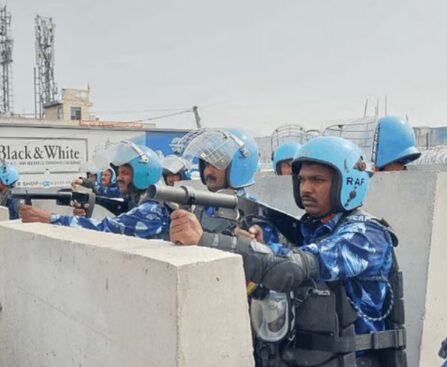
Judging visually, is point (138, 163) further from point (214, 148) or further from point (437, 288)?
point (437, 288)

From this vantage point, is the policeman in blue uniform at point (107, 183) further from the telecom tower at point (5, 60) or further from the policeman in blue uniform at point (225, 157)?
the telecom tower at point (5, 60)

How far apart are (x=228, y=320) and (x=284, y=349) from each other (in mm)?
730

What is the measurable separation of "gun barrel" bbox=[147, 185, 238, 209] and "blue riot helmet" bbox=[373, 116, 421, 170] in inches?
123

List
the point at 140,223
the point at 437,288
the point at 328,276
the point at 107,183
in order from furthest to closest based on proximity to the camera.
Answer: the point at 107,183 → the point at 140,223 → the point at 437,288 → the point at 328,276

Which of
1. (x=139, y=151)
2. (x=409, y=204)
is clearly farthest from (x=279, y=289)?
(x=139, y=151)

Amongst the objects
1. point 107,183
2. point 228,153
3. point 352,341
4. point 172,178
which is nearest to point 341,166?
point 352,341

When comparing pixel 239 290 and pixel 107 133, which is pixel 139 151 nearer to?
pixel 239 290

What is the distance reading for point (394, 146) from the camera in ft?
17.2

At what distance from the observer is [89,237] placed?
2.65 m

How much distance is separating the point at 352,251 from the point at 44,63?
42.8 meters

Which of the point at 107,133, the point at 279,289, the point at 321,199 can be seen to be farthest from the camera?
the point at 107,133

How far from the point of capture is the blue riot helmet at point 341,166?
266 centimetres

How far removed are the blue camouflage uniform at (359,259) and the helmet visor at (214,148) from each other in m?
1.04

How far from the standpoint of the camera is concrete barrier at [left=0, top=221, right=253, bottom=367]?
1896mm
